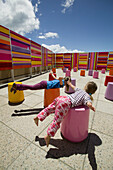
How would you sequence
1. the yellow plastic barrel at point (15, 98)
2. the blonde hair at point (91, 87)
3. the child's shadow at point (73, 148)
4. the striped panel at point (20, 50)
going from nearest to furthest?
the child's shadow at point (73, 148), the blonde hair at point (91, 87), the yellow plastic barrel at point (15, 98), the striped panel at point (20, 50)

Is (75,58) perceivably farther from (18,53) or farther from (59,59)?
(18,53)

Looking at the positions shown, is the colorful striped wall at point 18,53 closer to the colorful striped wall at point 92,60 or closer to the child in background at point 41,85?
the colorful striped wall at point 92,60

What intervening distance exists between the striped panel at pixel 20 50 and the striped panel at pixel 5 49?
414 millimetres

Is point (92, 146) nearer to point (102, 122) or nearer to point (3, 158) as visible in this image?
point (102, 122)

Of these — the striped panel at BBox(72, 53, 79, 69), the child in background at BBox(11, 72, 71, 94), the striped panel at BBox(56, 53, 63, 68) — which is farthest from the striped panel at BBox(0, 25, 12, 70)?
the striped panel at BBox(56, 53, 63, 68)

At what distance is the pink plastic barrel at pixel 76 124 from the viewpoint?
1.60 metres

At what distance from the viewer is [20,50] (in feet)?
23.8

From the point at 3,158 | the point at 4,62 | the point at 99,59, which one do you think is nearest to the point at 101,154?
the point at 3,158

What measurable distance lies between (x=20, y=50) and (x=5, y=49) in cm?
158

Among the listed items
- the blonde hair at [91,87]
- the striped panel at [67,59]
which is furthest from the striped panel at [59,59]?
the blonde hair at [91,87]

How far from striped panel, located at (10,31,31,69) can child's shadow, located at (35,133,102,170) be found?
6407mm

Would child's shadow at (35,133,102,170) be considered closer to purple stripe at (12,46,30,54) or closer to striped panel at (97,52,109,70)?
purple stripe at (12,46,30,54)

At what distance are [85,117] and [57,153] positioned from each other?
0.77m

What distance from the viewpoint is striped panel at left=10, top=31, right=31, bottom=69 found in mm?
6523
